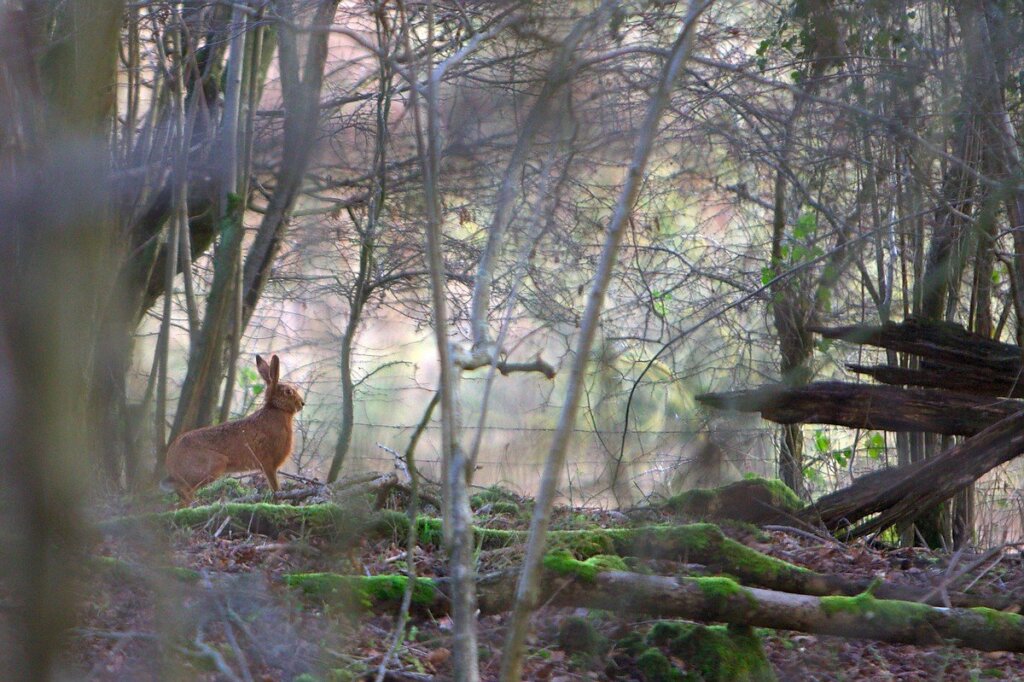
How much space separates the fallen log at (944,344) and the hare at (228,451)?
4.49m

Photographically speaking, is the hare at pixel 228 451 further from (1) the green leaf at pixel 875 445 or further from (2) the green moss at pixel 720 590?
(1) the green leaf at pixel 875 445

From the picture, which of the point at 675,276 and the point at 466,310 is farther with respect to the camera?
the point at 675,276

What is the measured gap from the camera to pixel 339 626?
3.92m

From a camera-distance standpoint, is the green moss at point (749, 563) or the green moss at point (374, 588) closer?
the green moss at point (374, 588)

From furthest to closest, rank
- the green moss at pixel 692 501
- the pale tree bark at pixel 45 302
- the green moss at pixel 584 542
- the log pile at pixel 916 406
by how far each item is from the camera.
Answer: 1. the green moss at pixel 692 501
2. the log pile at pixel 916 406
3. the green moss at pixel 584 542
4. the pale tree bark at pixel 45 302

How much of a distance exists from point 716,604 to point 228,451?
15.6ft

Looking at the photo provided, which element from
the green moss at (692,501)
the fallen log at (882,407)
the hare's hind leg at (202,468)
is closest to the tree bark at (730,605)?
the fallen log at (882,407)

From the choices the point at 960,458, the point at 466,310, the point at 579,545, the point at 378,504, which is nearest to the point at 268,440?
the point at 378,504

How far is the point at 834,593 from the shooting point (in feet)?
17.0

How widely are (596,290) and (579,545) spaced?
2353 millimetres

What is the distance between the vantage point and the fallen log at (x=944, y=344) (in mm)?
6973

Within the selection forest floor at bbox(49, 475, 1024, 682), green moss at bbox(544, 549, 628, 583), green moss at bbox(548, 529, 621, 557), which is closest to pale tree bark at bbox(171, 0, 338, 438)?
forest floor at bbox(49, 475, 1024, 682)

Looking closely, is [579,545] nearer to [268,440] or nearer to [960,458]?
[960,458]

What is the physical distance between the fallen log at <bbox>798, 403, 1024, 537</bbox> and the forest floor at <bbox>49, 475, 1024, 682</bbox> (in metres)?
0.37
